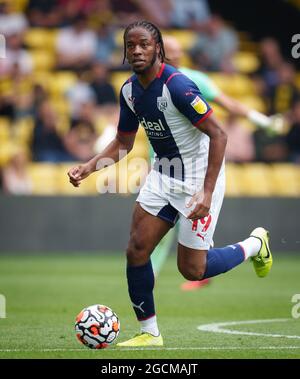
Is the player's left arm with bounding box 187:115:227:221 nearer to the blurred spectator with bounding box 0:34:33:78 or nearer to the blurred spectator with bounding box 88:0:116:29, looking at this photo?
the blurred spectator with bounding box 0:34:33:78

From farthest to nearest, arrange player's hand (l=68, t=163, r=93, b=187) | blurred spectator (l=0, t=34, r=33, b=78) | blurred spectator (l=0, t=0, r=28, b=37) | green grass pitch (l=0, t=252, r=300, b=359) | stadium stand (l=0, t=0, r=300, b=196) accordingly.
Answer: blurred spectator (l=0, t=0, r=28, b=37), blurred spectator (l=0, t=34, r=33, b=78), stadium stand (l=0, t=0, r=300, b=196), player's hand (l=68, t=163, r=93, b=187), green grass pitch (l=0, t=252, r=300, b=359)

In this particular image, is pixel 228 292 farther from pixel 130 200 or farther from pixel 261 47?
pixel 261 47

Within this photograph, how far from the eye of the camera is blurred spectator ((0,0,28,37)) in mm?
18828

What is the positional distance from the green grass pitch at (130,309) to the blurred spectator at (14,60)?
4.28m

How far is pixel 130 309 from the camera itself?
979cm

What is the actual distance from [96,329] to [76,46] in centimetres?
1299

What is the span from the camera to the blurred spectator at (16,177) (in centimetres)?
1677

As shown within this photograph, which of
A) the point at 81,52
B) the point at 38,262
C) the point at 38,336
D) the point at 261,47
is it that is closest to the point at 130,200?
the point at 38,262

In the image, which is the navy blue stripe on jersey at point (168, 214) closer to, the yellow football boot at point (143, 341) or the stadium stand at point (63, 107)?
the yellow football boot at point (143, 341)

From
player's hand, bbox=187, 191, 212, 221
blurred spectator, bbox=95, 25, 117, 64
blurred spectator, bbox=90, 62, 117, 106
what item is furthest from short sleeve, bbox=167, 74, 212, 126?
blurred spectator, bbox=95, 25, 117, 64

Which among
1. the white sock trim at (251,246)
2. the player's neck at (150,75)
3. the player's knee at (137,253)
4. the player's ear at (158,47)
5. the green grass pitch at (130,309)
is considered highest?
the player's ear at (158,47)

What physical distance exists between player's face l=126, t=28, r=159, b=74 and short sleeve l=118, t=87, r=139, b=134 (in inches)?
21.2

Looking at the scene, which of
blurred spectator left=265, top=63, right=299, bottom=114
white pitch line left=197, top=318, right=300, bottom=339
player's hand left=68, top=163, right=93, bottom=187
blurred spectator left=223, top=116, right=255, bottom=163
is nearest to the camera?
player's hand left=68, top=163, right=93, bottom=187

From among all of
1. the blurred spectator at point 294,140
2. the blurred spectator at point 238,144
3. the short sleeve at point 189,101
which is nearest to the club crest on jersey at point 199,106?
the short sleeve at point 189,101
